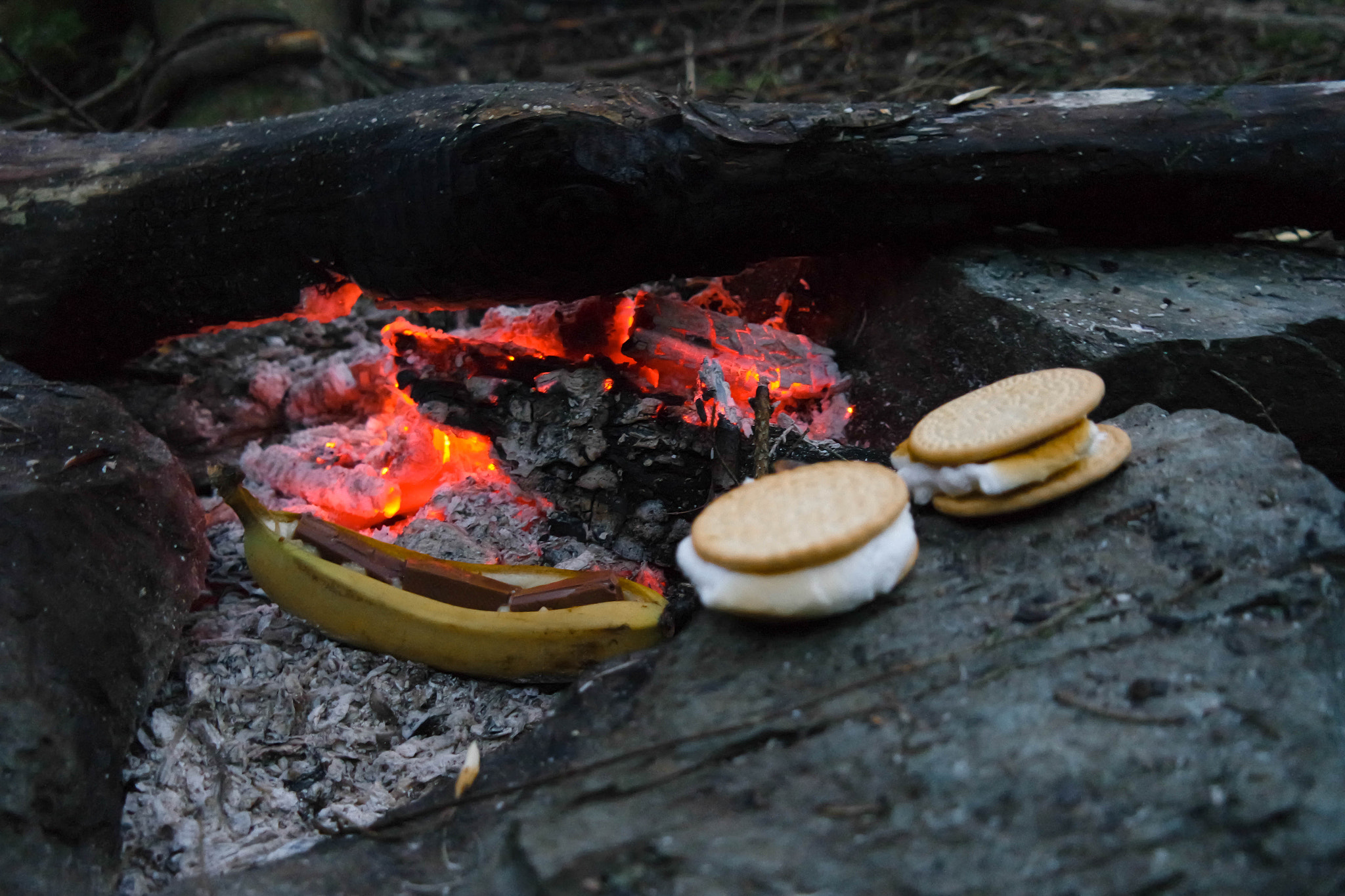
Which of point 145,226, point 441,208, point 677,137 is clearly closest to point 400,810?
point 441,208

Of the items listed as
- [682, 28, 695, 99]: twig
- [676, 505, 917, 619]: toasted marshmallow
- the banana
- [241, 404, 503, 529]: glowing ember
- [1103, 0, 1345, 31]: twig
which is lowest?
[241, 404, 503, 529]: glowing ember

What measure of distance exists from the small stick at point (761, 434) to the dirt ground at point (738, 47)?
3168 millimetres

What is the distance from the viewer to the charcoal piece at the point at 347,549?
7.71 ft

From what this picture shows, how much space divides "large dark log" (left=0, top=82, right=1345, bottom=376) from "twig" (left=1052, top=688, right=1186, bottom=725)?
1.62 metres

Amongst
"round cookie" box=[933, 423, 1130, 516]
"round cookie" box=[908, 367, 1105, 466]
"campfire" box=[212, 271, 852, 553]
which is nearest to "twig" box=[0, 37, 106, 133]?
"campfire" box=[212, 271, 852, 553]

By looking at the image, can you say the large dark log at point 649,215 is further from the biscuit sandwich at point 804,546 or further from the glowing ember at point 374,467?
the biscuit sandwich at point 804,546

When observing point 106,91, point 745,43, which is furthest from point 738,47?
point 106,91

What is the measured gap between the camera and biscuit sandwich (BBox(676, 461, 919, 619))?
1570 mm

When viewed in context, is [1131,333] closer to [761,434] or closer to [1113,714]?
[761,434]

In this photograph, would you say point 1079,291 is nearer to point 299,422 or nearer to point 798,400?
point 798,400

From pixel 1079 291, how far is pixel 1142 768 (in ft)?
5.68

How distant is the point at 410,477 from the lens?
3.09 meters

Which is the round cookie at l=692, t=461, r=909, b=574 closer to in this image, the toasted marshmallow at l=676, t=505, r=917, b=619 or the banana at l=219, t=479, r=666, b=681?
the toasted marshmallow at l=676, t=505, r=917, b=619

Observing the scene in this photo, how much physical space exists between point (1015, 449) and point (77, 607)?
2.13m
